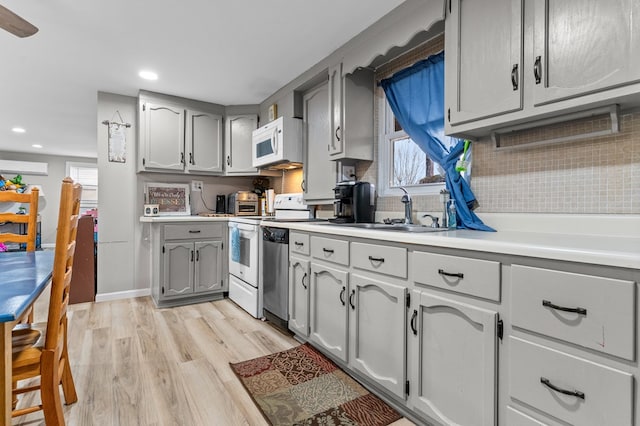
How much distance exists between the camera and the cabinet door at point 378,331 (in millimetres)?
1542

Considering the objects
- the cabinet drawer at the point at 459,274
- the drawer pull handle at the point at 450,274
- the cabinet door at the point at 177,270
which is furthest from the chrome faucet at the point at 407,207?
the cabinet door at the point at 177,270

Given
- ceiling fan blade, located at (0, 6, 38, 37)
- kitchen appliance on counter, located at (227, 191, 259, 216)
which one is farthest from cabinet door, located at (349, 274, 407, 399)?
kitchen appliance on counter, located at (227, 191, 259, 216)

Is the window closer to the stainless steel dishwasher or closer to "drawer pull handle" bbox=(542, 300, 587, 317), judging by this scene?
the stainless steel dishwasher

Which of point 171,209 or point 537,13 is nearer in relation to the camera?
point 537,13

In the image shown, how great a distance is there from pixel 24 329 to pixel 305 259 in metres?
1.50

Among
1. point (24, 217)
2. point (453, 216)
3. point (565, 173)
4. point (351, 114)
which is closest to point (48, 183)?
point (24, 217)

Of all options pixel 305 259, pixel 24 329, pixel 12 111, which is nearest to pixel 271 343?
pixel 305 259

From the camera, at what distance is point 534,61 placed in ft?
4.50

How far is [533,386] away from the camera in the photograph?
3.47 feet

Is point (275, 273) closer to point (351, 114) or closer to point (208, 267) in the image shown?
point (208, 267)

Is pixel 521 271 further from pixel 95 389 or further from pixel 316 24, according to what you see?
pixel 95 389

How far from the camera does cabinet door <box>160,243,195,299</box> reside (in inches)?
129

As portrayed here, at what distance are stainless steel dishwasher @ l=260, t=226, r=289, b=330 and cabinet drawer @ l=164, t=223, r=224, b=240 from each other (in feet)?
3.06

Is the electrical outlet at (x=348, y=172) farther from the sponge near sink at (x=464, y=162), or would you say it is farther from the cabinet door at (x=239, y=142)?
the cabinet door at (x=239, y=142)
